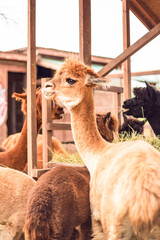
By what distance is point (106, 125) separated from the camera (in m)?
3.67

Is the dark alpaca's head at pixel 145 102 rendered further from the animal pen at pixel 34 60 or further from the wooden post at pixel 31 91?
the wooden post at pixel 31 91

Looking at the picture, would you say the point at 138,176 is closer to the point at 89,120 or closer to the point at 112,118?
the point at 89,120

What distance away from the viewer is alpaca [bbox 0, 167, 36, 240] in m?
2.82

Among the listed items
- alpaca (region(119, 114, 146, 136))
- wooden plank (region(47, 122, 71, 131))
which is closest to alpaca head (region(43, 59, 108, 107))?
wooden plank (region(47, 122, 71, 131))

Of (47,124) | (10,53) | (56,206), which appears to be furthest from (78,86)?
(10,53)

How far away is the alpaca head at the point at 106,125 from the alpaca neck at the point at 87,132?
94 cm

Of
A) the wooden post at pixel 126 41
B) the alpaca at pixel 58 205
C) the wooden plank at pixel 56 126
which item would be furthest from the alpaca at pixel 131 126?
the alpaca at pixel 58 205

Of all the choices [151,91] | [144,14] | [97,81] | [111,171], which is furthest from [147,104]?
[111,171]

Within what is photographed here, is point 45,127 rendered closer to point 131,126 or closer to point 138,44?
point 131,126

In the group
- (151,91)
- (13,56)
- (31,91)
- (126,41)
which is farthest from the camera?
(13,56)

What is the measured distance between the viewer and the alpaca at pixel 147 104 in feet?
14.5

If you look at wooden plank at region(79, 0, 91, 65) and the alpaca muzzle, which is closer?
the alpaca muzzle

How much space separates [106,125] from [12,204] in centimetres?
133

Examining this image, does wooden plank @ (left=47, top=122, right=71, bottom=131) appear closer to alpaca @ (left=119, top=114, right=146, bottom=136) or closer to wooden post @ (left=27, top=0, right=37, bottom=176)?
wooden post @ (left=27, top=0, right=37, bottom=176)
